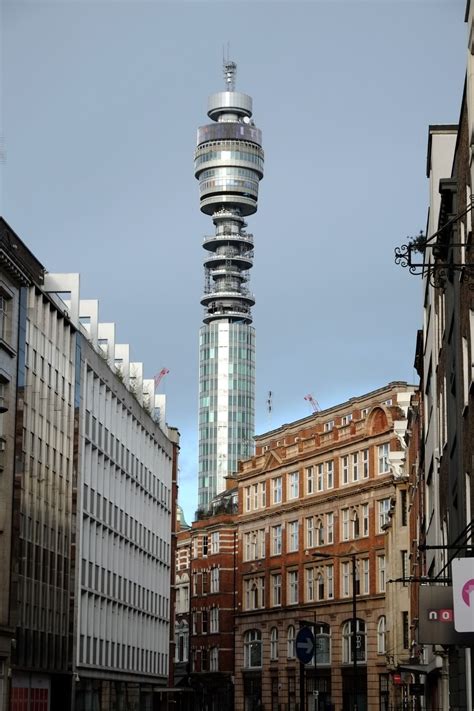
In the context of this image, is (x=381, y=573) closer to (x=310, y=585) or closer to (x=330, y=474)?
(x=330, y=474)

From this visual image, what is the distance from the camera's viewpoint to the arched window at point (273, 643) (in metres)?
117

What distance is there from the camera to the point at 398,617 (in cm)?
8706

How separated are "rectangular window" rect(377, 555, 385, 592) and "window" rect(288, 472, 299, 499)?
17025 millimetres

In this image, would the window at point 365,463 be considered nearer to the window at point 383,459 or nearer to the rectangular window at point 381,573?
the window at point 383,459

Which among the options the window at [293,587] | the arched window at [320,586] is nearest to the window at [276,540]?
the window at [293,587]

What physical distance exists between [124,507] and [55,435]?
18.8m

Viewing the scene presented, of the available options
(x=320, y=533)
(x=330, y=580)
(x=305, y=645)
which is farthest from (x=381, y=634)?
(x=305, y=645)

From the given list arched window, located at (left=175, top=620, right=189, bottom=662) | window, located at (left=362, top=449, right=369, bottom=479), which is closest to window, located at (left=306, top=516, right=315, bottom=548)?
window, located at (left=362, top=449, right=369, bottom=479)

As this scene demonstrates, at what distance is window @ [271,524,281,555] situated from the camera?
119 metres

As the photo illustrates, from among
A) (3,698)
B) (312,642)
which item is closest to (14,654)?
(3,698)

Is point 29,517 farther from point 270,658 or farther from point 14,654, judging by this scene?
point 270,658

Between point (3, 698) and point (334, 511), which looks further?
point (334, 511)

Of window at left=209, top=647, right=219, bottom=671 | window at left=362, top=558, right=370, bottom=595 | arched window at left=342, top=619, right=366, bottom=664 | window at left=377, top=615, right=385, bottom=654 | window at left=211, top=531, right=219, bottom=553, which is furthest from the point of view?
window at left=211, top=531, right=219, bottom=553

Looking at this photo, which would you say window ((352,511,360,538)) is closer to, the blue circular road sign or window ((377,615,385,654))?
window ((377,615,385,654))
